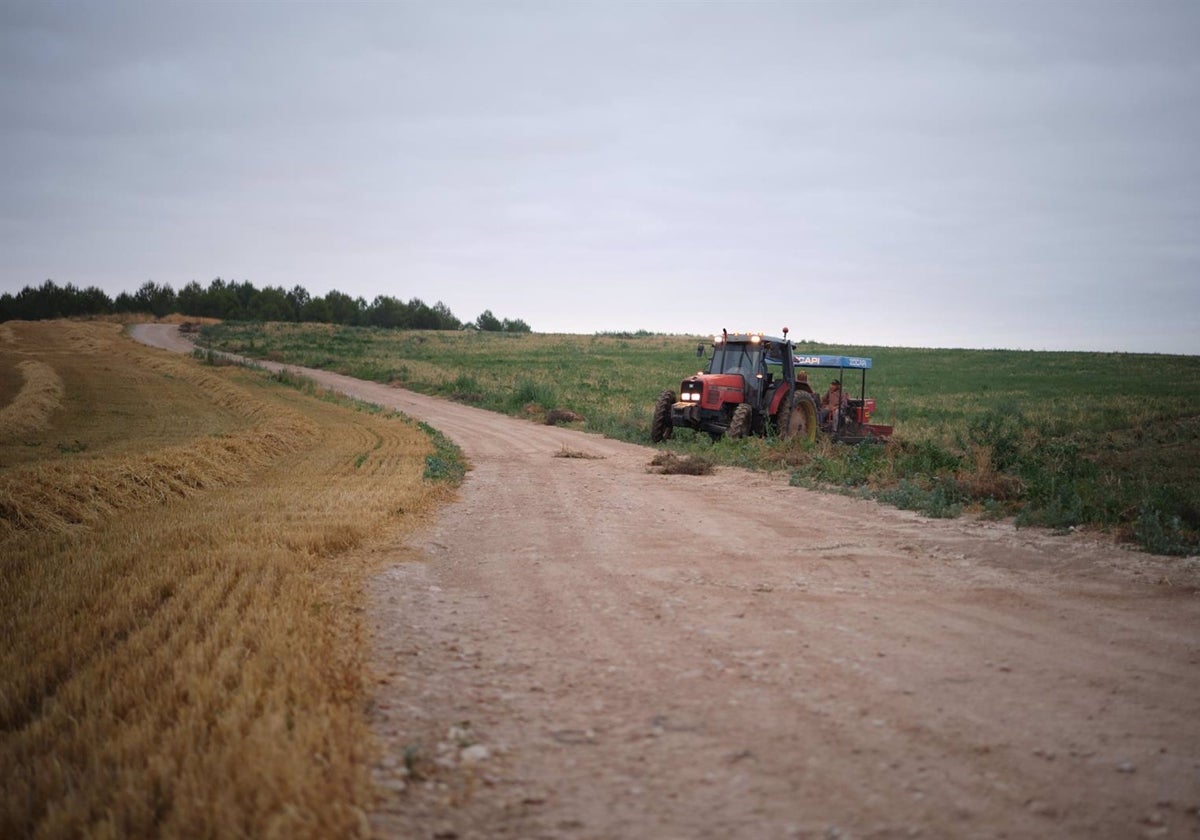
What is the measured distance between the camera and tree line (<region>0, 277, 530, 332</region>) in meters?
108

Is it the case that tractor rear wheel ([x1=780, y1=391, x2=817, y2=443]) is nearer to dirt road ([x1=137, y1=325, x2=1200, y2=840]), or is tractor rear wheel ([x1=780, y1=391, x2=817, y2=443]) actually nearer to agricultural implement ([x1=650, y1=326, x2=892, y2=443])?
agricultural implement ([x1=650, y1=326, x2=892, y2=443])

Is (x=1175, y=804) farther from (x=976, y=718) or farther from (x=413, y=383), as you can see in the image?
(x=413, y=383)

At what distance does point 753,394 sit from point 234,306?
115476 millimetres

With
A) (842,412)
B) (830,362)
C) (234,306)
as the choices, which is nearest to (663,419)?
(830,362)

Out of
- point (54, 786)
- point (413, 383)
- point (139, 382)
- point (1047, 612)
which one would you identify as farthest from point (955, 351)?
point (54, 786)

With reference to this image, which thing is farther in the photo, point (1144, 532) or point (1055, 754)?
point (1144, 532)

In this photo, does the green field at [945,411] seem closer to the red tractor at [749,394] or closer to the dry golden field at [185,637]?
the red tractor at [749,394]

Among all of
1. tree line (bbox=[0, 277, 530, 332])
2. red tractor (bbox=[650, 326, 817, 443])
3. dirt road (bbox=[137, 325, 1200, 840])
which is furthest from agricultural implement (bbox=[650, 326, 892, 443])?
Answer: tree line (bbox=[0, 277, 530, 332])

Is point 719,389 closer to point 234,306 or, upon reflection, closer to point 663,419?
point 663,419

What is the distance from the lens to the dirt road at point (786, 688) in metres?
3.34

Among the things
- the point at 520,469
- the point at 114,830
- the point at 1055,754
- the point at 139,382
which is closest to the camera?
the point at 114,830

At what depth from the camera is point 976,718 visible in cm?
418

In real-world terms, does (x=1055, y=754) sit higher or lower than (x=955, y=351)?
lower

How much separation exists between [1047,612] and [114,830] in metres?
6.34
